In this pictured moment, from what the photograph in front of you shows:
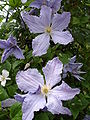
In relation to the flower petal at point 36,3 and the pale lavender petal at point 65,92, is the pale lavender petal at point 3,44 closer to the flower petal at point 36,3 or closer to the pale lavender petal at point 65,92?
the flower petal at point 36,3

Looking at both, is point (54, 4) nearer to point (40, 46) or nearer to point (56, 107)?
point (40, 46)

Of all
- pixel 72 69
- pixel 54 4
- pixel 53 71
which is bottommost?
pixel 72 69

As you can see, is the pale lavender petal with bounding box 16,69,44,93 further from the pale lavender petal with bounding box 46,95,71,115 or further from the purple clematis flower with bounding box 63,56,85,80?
the purple clematis flower with bounding box 63,56,85,80

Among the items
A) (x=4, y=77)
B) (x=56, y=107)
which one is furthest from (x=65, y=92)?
(x=4, y=77)

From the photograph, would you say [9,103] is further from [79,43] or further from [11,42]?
[79,43]

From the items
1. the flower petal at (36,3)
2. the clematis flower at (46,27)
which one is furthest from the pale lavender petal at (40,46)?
the flower petal at (36,3)

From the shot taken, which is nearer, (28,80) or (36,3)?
(28,80)

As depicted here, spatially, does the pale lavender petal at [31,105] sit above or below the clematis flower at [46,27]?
below
